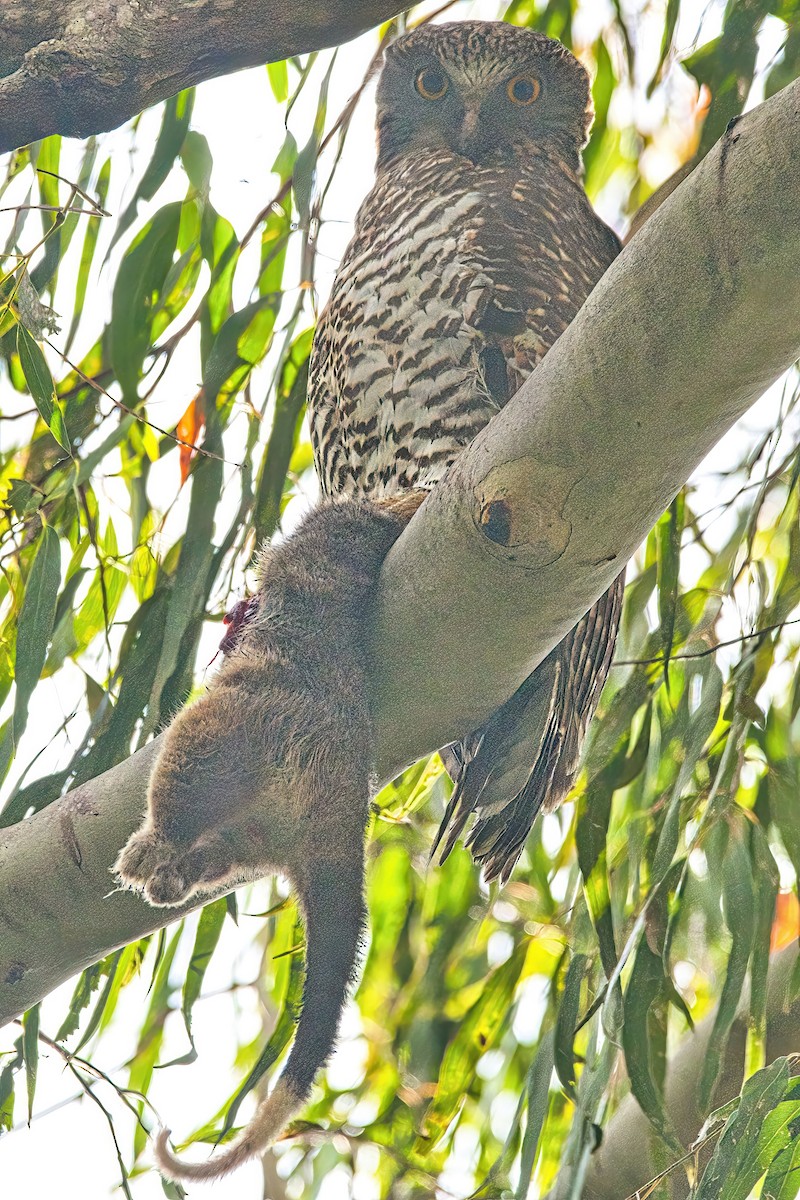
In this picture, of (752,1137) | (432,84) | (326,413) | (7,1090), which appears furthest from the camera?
(432,84)

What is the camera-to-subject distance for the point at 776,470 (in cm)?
176

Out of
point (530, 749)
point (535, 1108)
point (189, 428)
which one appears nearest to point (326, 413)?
point (189, 428)

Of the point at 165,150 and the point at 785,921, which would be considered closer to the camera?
the point at 165,150

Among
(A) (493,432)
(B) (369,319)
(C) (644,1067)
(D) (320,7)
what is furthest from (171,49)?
(C) (644,1067)

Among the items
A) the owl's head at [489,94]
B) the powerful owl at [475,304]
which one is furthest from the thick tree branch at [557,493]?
the owl's head at [489,94]

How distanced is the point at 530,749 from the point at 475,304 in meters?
0.54

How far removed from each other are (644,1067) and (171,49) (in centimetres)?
112

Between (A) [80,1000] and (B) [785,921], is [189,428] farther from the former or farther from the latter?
(B) [785,921]

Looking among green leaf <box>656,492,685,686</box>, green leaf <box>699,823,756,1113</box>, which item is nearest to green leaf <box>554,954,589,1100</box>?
green leaf <box>699,823,756,1113</box>

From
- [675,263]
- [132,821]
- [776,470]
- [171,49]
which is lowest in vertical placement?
[132,821]

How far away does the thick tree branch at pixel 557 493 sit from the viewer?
819mm

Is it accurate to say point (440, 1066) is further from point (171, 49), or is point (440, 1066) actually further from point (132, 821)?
point (171, 49)

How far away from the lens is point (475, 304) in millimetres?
1558

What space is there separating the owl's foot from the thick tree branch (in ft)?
0.26
